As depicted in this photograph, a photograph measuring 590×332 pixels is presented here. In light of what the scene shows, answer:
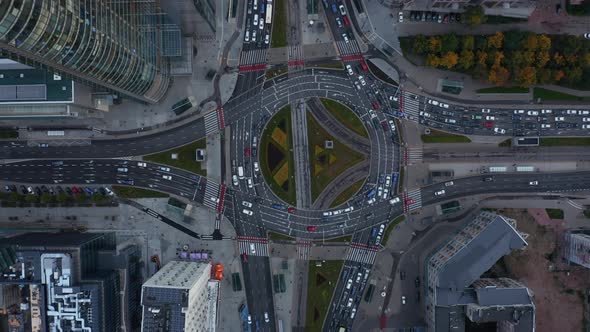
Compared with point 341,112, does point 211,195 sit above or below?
below

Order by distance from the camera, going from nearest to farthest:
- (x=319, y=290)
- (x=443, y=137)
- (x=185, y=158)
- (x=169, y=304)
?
(x=169, y=304)
(x=443, y=137)
(x=185, y=158)
(x=319, y=290)

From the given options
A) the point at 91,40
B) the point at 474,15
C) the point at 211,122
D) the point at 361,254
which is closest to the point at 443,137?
the point at 474,15

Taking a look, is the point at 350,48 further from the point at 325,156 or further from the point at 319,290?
the point at 319,290

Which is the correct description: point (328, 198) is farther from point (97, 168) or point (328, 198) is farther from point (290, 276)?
point (97, 168)

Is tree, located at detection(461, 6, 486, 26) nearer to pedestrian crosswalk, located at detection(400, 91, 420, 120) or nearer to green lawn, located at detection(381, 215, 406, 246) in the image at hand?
pedestrian crosswalk, located at detection(400, 91, 420, 120)

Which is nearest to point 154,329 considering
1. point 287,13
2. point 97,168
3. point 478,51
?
point 97,168

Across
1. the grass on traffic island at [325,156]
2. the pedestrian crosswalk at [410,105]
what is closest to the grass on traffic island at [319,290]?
the grass on traffic island at [325,156]

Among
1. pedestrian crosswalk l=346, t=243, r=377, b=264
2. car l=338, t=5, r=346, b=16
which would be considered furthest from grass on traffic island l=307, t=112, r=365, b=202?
car l=338, t=5, r=346, b=16

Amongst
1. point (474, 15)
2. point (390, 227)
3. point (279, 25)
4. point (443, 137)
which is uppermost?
point (474, 15)
